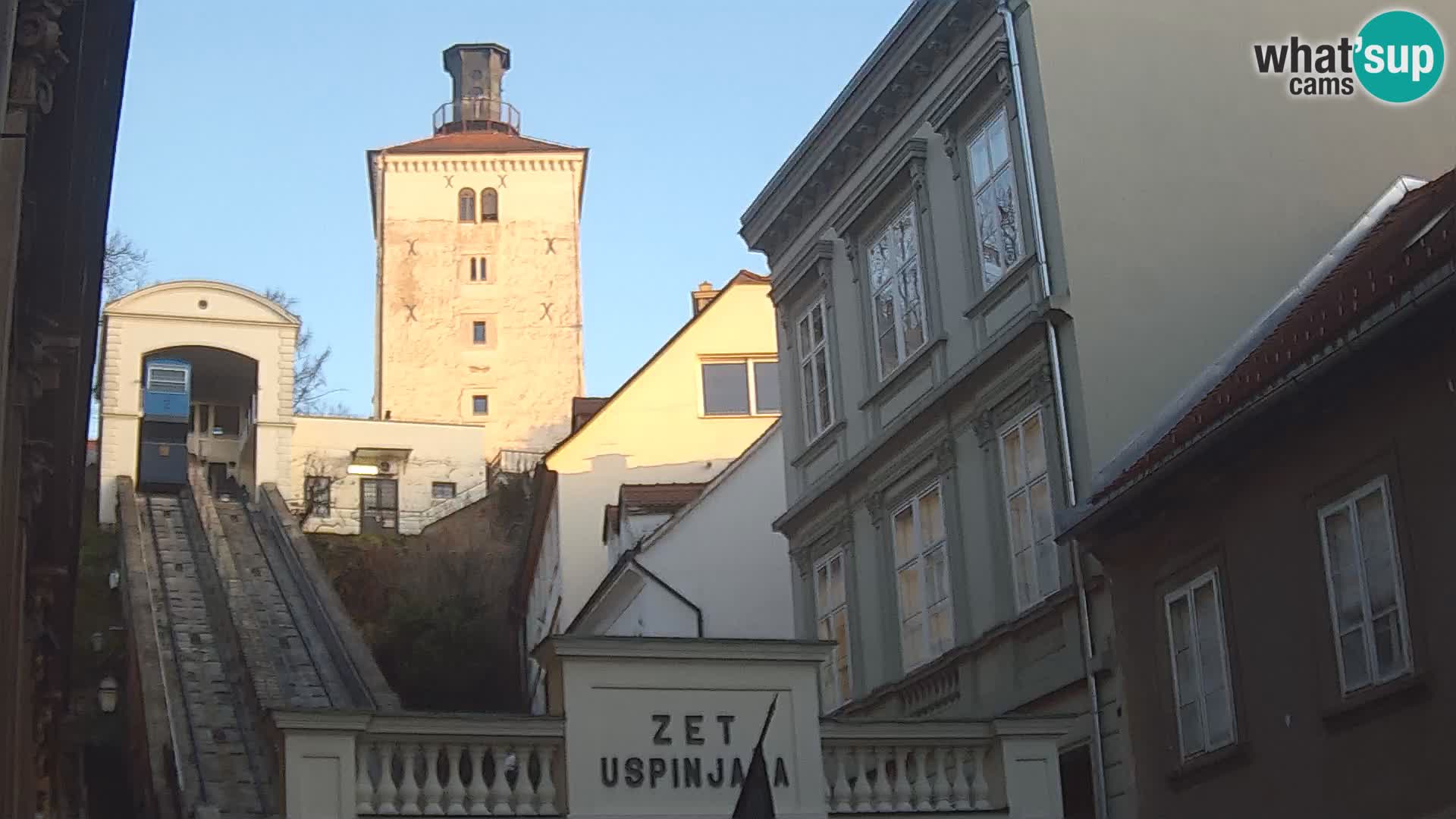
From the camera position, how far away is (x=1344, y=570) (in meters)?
15.1

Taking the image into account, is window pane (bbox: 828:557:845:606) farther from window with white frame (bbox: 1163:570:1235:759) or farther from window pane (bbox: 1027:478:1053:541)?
window with white frame (bbox: 1163:570:1235:759)

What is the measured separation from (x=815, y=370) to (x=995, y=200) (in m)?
5.66

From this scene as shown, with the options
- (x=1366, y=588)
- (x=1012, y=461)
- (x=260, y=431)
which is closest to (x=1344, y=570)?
(x=1366, y=588)

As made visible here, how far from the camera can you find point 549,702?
653 inches

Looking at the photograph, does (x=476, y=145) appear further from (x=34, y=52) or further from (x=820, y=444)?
(x=34, y=52)

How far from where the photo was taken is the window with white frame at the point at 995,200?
20.6 meters

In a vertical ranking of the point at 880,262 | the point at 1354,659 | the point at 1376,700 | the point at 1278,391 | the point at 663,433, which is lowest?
the point at 1376,700

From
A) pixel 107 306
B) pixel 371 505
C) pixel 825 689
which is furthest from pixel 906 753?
pixel 371 505

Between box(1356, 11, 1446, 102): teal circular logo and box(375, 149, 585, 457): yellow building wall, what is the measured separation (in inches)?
2428

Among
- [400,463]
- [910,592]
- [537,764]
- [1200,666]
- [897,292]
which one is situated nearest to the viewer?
[537,764]

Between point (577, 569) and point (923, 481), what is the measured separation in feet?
62.2

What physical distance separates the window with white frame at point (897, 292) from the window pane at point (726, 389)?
59.0 feet

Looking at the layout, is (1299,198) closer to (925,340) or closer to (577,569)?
(925,340)

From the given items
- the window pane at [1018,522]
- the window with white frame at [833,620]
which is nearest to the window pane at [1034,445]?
the window pane at [1018,522]
